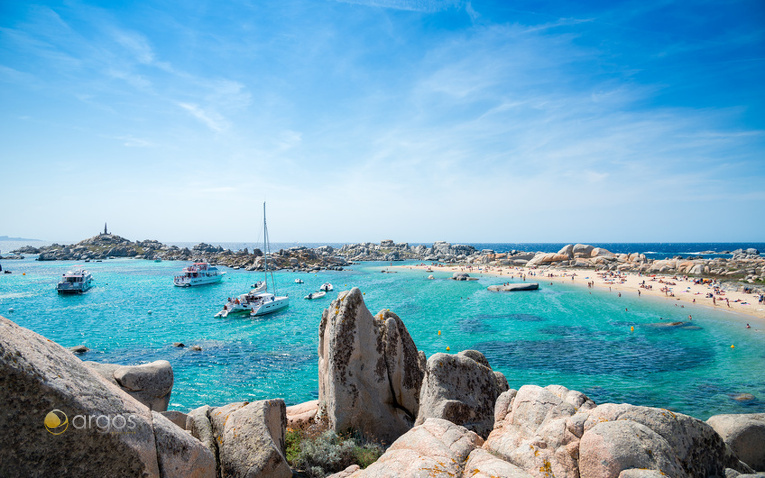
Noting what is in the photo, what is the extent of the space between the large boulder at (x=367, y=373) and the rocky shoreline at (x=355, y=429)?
48 mm

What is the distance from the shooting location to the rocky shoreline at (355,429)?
4.15 meters

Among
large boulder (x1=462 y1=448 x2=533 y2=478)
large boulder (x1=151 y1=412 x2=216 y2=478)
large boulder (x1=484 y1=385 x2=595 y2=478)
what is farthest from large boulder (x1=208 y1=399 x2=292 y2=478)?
large boulder (x1=484 y1=385 x2=595 y2=478)

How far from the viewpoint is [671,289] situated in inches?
2483

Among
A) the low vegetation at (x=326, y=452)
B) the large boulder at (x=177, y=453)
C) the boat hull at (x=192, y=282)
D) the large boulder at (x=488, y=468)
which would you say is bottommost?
the boat hull at (x=192, y=282)

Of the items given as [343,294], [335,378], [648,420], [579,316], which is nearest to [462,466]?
[648,420]

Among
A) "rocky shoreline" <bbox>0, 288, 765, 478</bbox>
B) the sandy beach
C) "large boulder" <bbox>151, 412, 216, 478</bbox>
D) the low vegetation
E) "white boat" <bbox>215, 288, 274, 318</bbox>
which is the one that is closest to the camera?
"rocky shoreline" <bbox>0, 288, 765, 478</bbox>

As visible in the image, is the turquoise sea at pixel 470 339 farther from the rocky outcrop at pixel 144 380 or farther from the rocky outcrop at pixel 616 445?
the rocky outcrop at pixel 616 445

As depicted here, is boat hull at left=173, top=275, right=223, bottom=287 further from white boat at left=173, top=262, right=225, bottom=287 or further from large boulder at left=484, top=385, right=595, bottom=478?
large boulder at left=484, top=385, right=595, bottom=478

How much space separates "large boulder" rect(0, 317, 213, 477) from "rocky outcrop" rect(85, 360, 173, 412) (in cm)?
661

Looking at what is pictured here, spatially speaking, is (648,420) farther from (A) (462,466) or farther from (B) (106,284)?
(B) (106,284)

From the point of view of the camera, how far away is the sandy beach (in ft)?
155

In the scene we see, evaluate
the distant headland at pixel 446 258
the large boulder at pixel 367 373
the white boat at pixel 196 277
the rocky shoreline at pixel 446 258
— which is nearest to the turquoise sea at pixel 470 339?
the white boat at pixel 196 277

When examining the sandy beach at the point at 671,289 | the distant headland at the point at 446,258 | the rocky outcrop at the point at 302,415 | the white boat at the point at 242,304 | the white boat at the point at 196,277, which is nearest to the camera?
the rocky outcrop at the point at 302,415

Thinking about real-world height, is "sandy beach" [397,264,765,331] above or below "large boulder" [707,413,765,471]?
below
